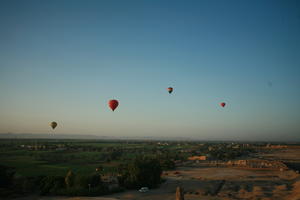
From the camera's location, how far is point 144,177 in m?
36.8

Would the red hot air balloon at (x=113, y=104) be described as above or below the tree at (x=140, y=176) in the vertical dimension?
above

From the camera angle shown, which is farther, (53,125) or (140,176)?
(53,125)

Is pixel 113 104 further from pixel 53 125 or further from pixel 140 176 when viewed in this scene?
pixel 53 125

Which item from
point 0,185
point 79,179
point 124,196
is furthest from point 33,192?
point 124,196

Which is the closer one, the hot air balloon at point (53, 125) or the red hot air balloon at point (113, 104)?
the red hot air balloon at point (113, 104)

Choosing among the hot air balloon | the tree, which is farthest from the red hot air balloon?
the hot air balloon

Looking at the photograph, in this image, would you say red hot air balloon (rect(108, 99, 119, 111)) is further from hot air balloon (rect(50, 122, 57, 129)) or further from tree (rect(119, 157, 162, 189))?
hot air balloon (rect(50, 122, 57, 129))

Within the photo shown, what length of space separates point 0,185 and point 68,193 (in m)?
10.1

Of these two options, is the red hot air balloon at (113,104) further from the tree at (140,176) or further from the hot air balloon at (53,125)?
the hot air balloon at (53,125)

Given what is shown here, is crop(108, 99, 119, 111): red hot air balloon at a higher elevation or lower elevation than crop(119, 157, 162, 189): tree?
higher

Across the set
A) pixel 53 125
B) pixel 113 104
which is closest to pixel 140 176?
pixel 113 104

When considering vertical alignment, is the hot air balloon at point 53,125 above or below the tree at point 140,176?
above

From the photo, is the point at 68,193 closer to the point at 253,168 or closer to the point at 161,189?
the point at 161,189

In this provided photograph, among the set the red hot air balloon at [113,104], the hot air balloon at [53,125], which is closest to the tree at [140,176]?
the red hot air balloon at [113,104]
